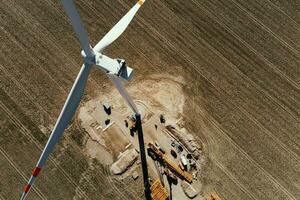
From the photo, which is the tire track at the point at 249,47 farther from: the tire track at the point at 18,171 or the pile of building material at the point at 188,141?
the tire track at the point at 18,171

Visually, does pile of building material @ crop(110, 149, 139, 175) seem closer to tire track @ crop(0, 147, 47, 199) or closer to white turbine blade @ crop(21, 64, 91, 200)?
tire track @ crop(0, 147, 47, 199)

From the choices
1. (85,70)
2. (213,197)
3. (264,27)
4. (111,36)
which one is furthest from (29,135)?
(264,27)

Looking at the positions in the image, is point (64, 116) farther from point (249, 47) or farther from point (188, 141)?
point (249, 47)

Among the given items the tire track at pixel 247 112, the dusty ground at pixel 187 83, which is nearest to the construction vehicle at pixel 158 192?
the dusty ground at pixel 187 83

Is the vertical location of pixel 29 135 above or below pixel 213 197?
below

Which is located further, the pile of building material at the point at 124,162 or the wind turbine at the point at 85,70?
the pile of building material at the point at 124,162

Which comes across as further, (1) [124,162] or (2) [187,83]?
(2) [187,83]

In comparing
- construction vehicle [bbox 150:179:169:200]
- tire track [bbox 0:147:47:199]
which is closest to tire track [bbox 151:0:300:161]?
construction vehicle [bbox 150:179:169:200]
